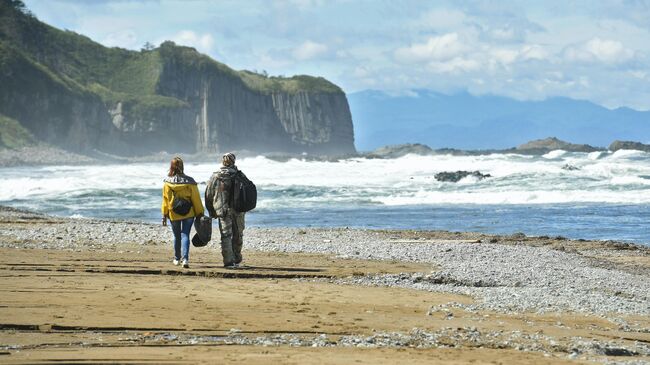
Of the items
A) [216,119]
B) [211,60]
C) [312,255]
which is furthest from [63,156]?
[312,255]

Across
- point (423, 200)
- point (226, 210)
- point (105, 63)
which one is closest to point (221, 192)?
point (226, 210)

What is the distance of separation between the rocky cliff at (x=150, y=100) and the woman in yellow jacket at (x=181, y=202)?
10875 centimetres

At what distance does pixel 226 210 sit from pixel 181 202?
0.70 meters

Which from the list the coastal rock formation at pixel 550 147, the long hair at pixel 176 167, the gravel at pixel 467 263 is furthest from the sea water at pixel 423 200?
the coastal rock formation at pixel 550 147

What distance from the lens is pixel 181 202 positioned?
45.0ft

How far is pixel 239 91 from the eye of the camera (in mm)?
161625

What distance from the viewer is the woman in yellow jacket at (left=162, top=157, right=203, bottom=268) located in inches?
539

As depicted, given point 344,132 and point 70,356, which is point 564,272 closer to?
point 70,356

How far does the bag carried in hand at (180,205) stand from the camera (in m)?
13.7

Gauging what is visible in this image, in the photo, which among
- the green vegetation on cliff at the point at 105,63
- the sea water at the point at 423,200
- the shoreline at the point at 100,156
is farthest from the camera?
the green vegetation on cliff at the point at 105,63

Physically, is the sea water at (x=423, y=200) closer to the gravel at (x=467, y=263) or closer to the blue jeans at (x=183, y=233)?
the gravel at (x=467, y=263)

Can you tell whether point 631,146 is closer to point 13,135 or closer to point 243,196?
point 13,135

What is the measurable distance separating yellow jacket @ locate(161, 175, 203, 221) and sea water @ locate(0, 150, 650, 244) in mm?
13364

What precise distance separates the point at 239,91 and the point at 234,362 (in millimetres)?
154794
